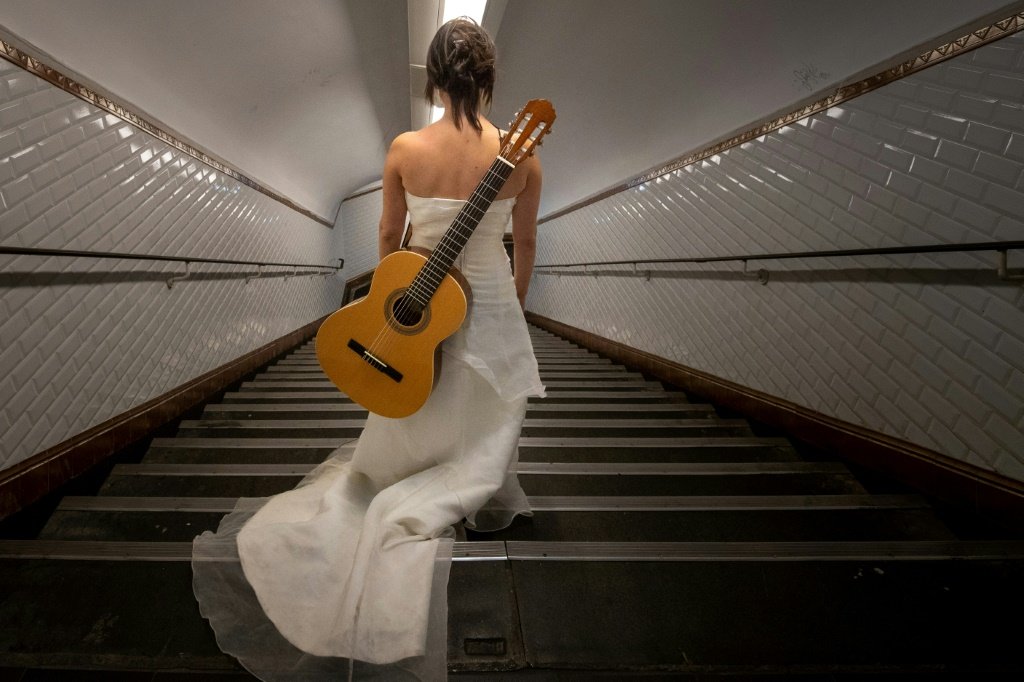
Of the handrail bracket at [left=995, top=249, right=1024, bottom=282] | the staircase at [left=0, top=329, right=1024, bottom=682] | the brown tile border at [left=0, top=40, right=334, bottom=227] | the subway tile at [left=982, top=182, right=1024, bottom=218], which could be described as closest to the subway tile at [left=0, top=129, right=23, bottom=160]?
the brown tile border at [left=0, top=40, right=334, bottom=227]

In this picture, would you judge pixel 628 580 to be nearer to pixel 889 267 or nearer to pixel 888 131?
pixel 889 267

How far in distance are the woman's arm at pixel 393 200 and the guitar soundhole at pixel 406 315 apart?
23 centimetres

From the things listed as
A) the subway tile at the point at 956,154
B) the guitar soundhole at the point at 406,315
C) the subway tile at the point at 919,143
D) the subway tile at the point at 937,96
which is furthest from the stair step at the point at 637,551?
the subway tile at the point at 937,96

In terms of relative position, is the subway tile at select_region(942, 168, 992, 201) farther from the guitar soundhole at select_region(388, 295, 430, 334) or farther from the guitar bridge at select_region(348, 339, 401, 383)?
the guitar bridge at select_region(348, 339, 401, 383)

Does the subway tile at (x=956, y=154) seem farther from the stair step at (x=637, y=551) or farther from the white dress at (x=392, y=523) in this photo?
the white dress at (x=392, y=523)

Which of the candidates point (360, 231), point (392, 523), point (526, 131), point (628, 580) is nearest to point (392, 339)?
point (392, 523)

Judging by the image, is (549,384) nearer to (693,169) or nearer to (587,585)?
(693,169)

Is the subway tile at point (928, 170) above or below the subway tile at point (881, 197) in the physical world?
above

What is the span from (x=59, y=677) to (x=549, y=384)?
3.06 m

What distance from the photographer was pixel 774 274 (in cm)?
280

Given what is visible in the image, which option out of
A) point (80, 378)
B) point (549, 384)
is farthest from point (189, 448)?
point (549, 384)

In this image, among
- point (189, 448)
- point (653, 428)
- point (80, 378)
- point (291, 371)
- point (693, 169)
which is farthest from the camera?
point (291, 371)

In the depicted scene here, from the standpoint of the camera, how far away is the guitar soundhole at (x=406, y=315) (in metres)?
1.41

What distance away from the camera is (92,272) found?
230cm
